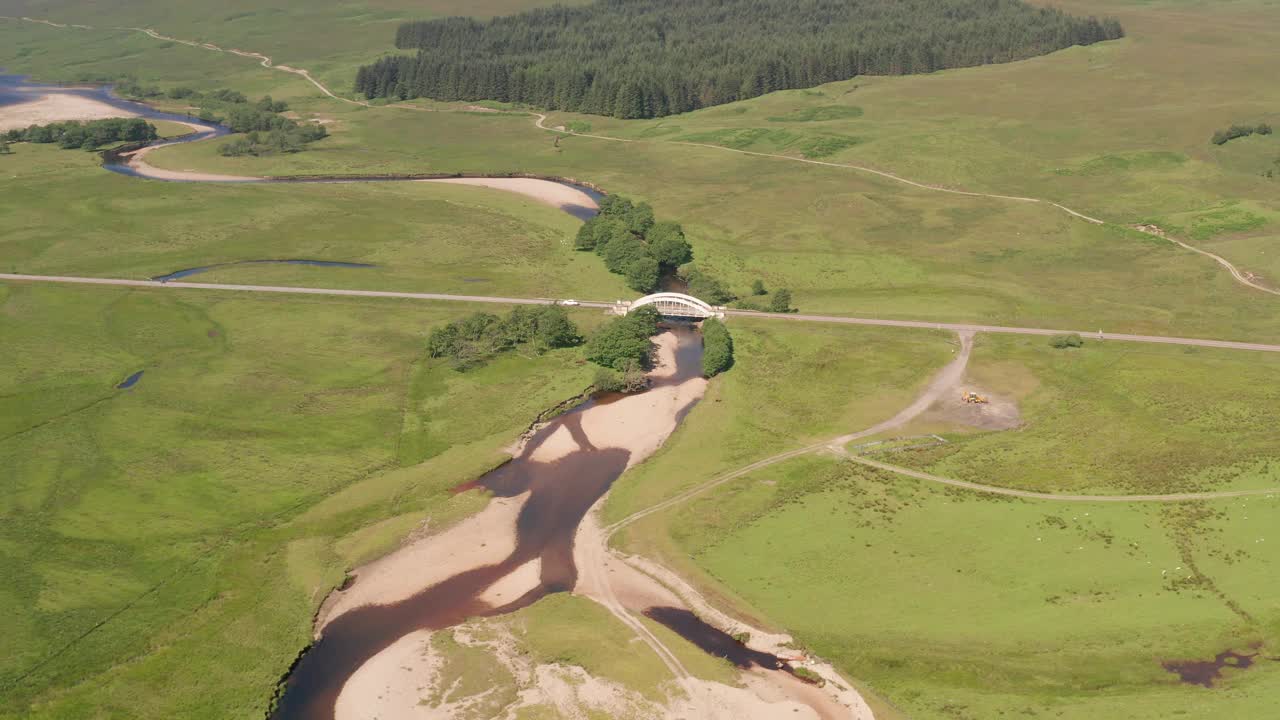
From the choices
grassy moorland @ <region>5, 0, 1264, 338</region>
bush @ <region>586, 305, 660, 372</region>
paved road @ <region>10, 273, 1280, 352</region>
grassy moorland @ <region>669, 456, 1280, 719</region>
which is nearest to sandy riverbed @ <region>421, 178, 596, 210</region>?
grassy moorland @ <region>5, 0, 1264, 338</region>

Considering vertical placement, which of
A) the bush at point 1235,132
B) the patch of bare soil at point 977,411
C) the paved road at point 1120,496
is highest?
the bush at point 1235,132

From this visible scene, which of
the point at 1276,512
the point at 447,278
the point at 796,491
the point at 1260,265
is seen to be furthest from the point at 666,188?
the point at 1276,512

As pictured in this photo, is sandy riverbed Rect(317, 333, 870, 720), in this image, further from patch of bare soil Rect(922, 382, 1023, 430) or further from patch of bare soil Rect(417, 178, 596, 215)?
patch of bare soil Rect(417, 178, 596, 215)

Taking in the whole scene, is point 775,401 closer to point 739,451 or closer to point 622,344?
point 739,451

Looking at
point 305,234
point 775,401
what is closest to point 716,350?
point 775,401

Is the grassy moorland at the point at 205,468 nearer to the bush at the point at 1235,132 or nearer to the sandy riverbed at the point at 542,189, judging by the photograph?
the sandy riverbed at the point at 542,189

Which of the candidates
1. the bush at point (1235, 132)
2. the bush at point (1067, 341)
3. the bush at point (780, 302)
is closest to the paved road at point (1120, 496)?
the bush at point (1067, 341)
